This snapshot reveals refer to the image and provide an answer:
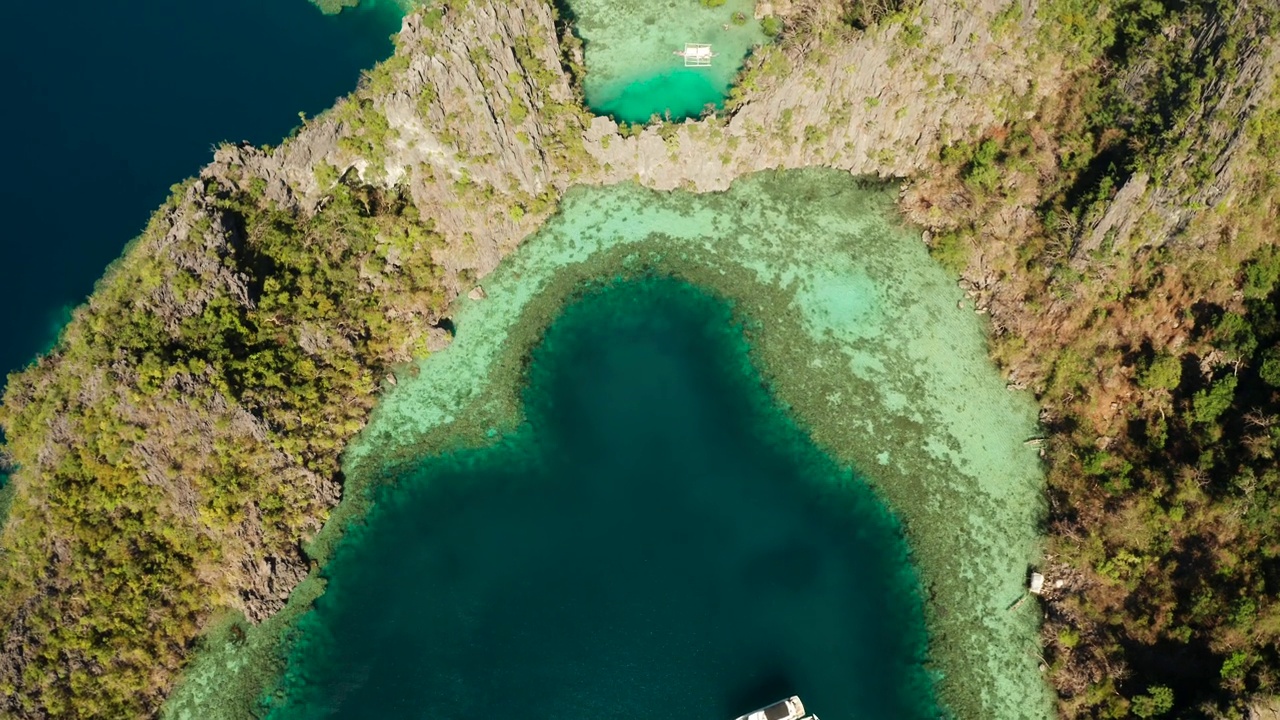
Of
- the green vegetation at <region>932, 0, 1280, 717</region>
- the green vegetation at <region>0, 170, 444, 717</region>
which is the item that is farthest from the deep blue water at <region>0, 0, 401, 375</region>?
the green vegetation at <region>932, 0, 1280, 717</region>

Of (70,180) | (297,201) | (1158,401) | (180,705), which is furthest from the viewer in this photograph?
(70,180)

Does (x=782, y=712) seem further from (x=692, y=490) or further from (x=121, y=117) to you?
(x=121, y=117)

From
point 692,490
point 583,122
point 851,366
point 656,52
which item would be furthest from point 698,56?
point 692,490

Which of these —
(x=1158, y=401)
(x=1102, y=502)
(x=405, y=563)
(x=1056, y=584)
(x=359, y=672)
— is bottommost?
(x=1056, y=584)

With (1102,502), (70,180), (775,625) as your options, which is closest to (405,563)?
(775,625)

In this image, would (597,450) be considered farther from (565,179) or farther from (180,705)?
(180,705)

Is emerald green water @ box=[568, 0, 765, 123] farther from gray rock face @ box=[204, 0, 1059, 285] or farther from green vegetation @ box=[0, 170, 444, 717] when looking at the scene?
green vegetation @ box=[0, 170, 444, 717]

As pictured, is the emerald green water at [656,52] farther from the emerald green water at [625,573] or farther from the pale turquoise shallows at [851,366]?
the emerald green water at [625,573]
